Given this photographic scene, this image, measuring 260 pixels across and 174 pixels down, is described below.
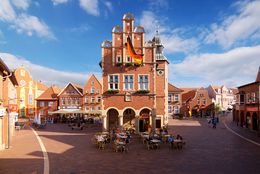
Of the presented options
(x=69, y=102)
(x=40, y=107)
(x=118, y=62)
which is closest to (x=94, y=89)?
(x=69, y=102)

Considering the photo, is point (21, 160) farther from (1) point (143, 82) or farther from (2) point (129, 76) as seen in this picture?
(1) point (143, 82)

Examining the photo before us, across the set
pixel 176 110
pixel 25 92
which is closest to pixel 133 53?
pixel 176 110

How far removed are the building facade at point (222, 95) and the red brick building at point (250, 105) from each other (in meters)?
36.5

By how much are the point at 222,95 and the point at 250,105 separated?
4523cm

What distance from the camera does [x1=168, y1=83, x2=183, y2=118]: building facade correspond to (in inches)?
2120

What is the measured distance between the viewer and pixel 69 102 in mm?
49406

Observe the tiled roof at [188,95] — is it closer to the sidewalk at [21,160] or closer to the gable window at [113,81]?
the gable window at [113,81]

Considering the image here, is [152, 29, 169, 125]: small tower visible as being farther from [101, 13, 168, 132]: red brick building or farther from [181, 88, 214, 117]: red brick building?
[181, 88, 214, 117]: red brick building

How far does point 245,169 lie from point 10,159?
14.7m

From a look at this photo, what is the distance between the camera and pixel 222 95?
72188 millimetres

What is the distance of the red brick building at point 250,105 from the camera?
90.8 ft

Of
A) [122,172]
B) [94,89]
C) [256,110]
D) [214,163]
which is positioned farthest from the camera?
[94,89]

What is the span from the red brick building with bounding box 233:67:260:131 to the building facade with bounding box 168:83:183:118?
65.0 ft

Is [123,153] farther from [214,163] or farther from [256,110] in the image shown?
[256,110]
